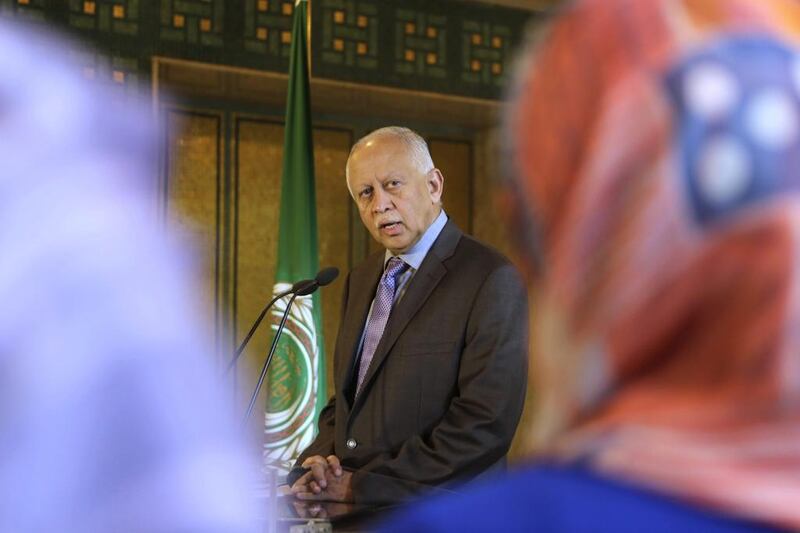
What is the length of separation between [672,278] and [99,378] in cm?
35

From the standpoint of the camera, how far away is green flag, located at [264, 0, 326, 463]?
16.9 ft

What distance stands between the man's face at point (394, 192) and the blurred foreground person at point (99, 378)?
2.46 m

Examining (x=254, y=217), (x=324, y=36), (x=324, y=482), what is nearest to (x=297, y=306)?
(x=254, y=217)

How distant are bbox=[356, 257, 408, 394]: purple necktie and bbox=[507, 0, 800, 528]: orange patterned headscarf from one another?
2.46 metres

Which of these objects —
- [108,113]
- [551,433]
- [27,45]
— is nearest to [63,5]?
[27,45]

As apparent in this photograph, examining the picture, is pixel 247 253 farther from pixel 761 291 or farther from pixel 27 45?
pixel 761 291

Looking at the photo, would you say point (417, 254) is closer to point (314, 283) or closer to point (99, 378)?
point (314, 283)

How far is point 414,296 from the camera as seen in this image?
10.3 ft

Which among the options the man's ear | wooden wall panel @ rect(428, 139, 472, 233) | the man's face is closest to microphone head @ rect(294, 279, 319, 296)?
the man's face

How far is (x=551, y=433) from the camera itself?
75cm

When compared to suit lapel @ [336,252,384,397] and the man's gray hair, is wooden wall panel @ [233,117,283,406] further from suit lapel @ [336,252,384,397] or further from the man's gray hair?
the man's gray hair

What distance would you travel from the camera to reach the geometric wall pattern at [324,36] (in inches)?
232

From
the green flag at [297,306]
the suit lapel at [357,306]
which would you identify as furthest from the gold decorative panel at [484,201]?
the suit lapel at [357,306]

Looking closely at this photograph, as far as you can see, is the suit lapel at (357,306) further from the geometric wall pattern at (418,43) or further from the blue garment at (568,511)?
the geometric wall pattern at (418,43)
